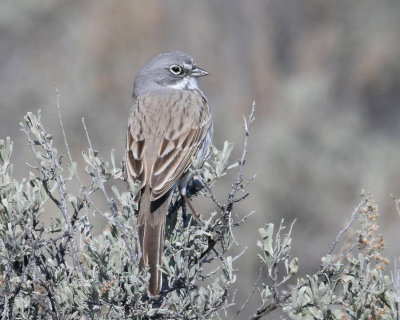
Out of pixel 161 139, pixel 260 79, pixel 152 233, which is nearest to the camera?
pixel 152 233

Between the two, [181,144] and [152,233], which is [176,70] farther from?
[152,233]

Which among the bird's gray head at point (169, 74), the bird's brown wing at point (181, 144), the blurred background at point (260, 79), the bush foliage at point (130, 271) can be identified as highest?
the blurred background at point (260, 79)

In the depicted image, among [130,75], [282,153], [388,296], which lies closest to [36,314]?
[388,296]

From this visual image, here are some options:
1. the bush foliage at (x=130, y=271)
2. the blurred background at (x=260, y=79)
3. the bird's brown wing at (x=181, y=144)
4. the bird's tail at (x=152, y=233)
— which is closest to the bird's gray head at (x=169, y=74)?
the bird's brown wing at (x=181, y=144)

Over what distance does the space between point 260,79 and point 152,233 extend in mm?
11432

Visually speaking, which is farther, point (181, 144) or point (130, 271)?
point (181, 144)

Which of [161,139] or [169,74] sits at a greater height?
[169,74]

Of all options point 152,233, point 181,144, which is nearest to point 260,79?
point 181,144

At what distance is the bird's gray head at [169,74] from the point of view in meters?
6.14

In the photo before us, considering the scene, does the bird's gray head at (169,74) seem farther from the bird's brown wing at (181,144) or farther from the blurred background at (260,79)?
→ the blurred background at (260,79)

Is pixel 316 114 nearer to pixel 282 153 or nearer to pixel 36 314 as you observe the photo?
pixel 282 153

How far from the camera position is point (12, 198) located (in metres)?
4.16

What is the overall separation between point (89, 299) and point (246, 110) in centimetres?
1117

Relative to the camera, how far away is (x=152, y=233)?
15.0 feet
